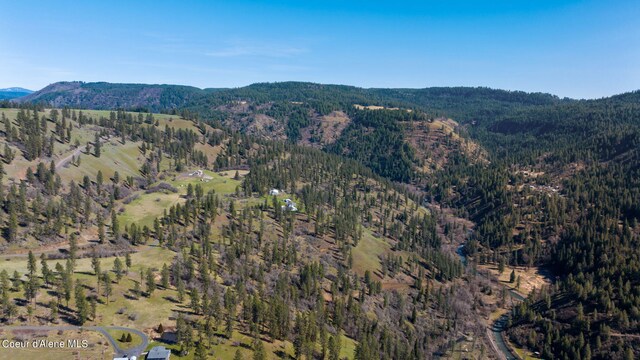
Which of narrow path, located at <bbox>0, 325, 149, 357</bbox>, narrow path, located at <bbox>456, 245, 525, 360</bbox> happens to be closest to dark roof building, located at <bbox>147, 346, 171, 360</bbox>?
narrow path, located at <bbox>0, 325, 149, 357</bbox>

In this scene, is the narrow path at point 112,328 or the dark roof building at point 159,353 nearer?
the dark roof building at point 159,353

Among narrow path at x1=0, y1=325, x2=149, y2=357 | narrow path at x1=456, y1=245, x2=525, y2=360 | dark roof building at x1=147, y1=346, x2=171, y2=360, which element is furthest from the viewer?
narrow path at x1=456, y1=245, x2=525, y2=360

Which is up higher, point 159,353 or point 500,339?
point 159,353

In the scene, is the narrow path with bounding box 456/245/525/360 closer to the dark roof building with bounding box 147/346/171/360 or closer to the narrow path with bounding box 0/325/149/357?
the dark roof building with bounding box 147/346/171/360

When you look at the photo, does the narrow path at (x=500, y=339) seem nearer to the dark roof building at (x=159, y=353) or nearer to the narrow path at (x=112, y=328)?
the dark roof building at (x=159, y=353)

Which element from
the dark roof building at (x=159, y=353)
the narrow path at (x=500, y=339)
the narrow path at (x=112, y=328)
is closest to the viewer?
the dark roof building at (x=159, y=353)

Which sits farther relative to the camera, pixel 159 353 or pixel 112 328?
pixel 112 328

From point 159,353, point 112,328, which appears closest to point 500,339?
point 159,353

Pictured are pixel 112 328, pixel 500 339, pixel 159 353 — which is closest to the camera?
pixel 159 353

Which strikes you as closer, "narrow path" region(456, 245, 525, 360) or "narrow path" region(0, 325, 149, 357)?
"narrow path" region(0, 325, 149, 357)

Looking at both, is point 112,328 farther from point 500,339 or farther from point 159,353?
point 500,339

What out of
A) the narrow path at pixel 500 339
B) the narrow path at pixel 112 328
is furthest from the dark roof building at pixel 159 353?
Answer: the narrow path at pixel 500 339
